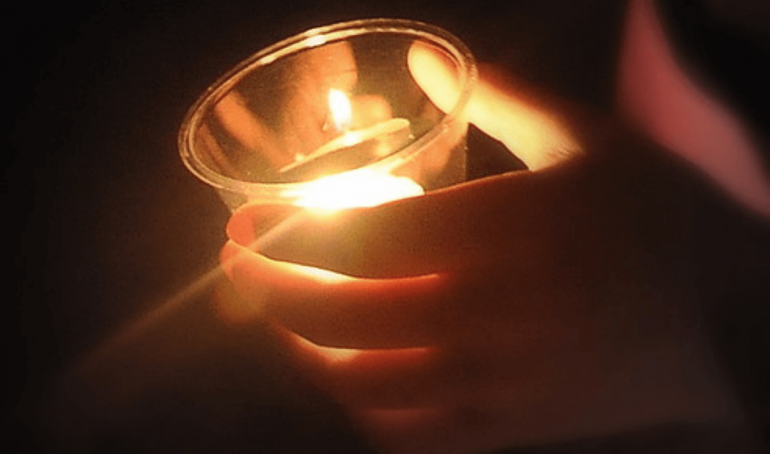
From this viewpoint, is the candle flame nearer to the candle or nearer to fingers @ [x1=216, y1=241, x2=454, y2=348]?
the candle

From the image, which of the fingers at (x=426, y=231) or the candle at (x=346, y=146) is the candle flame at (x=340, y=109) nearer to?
the candle at (x=346, y=146)

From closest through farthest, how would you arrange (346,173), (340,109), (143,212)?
(346,173) < (340,109) < (143,212)

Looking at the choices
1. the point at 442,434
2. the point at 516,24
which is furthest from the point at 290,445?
the point at 516,24

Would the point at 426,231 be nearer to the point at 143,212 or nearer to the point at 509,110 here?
the point at 509,110

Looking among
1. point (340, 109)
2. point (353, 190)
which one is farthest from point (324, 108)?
point (353, 190)

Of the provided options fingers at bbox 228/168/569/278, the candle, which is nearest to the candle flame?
the candle

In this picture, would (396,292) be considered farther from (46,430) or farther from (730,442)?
(46,430)
